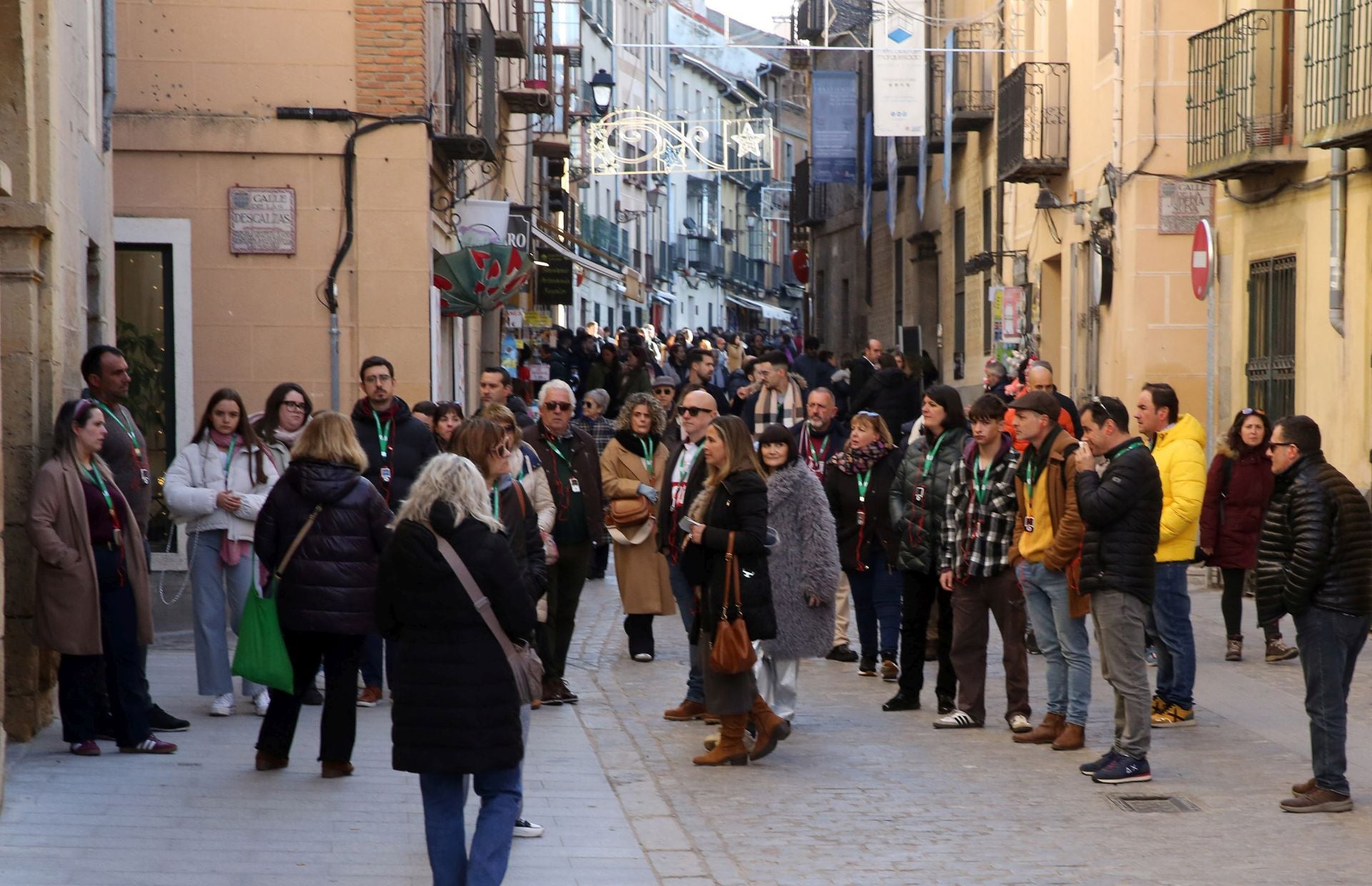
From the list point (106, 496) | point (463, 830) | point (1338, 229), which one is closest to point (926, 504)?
point (106, 496)

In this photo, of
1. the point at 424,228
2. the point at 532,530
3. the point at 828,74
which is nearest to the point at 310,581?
the point at 532,530

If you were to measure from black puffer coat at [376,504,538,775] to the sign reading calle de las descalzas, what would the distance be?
36.7 ft

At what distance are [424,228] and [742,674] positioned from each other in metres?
8.81

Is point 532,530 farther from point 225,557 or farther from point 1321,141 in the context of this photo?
point 1321,141

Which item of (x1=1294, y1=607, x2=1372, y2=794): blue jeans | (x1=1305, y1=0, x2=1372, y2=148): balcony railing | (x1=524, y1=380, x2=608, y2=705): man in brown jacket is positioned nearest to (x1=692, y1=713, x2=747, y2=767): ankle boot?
(x1=524, y1=380, x2=608, y2=705): man in brown jacket

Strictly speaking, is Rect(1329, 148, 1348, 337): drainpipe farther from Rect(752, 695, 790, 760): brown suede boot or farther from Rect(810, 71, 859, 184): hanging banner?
Rect(810, 71, 859, 184): hanging banner

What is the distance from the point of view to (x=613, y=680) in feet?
39.4

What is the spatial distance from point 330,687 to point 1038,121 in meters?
17.8

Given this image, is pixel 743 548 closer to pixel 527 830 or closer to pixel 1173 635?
pixel 527 830

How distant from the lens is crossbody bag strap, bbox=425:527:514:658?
6.10 meters

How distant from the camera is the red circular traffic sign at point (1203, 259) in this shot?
1634cm

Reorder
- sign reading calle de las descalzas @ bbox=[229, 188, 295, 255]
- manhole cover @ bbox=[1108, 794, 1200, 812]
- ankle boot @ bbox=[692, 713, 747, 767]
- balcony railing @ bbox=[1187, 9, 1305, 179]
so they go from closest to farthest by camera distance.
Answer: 1. manhole cover @ bbox=[1108, 794, 1200, 812]
2. ankle boot @ bbox=[692, 713, 747, 767]
3. sign reading calle de las descalzas @ bbox=[229, 188, 295, 255]
4. balcony railing @ bbox=[1187, 9, 1305, 179]

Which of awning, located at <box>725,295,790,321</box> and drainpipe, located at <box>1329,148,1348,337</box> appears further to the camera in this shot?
awning, located at <box>725,295,790,321</box>

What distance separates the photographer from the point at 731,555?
29.5 ft
